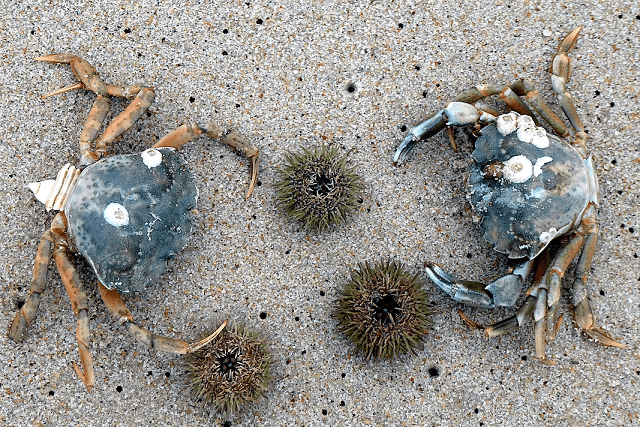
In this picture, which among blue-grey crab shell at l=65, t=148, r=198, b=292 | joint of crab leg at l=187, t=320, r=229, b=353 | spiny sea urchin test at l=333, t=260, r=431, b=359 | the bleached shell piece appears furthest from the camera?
the bleached shell piece

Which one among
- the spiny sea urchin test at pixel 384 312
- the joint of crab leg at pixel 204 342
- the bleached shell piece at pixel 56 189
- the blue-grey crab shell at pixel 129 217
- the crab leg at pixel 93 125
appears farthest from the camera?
the crab leg at pixel 93 125

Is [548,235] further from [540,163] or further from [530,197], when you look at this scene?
[540,163]

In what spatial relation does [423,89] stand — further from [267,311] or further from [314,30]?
[267,311]

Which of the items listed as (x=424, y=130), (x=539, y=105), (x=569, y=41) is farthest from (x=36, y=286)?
(x=569, y=41)

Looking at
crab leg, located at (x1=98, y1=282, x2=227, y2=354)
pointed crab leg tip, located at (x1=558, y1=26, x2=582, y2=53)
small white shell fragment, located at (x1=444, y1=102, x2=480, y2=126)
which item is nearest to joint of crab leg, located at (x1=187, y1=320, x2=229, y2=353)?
crab leg, located at (x1=98, y1=282, x2=227, y2=354)

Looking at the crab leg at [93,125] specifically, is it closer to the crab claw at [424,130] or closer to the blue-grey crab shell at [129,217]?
the blue-grey crab shell at [129,217]

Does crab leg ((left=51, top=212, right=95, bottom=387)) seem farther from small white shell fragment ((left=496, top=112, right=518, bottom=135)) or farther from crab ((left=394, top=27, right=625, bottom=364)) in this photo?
small white shell fragment ((left=496, top=112, right=518, bottom=135))

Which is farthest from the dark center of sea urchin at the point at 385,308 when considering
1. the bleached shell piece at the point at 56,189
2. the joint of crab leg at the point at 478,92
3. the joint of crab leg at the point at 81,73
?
the joint of crab leg at the point at 81,73
